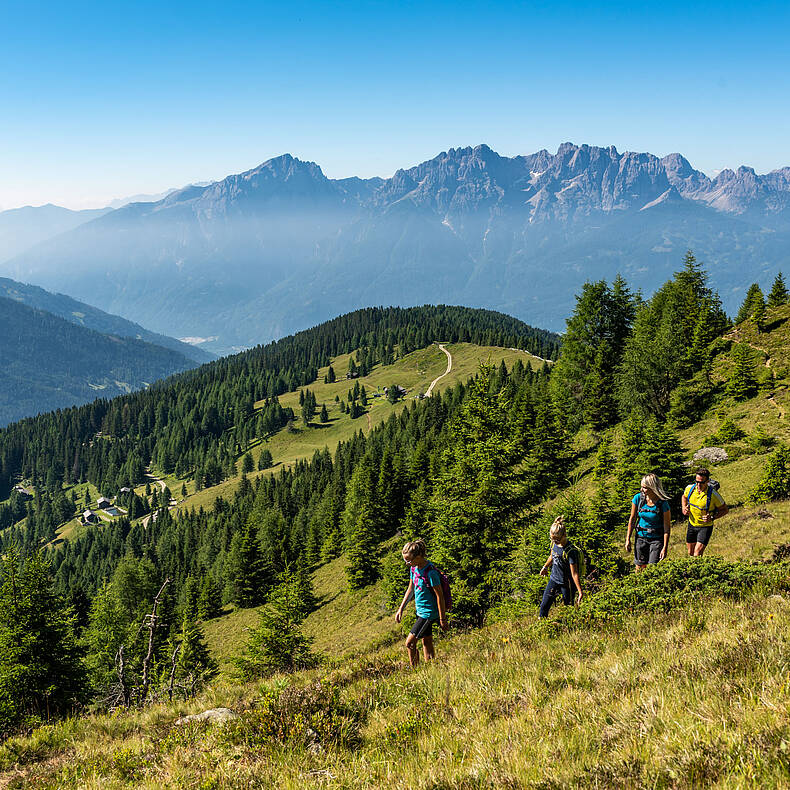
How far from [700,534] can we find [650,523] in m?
2.04

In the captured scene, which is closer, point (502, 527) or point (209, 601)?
point (502, 527)

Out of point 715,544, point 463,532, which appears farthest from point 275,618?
point 715,544

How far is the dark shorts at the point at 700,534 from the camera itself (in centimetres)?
1291

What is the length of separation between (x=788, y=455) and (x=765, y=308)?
109 ft

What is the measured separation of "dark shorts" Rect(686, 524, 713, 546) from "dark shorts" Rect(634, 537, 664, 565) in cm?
141

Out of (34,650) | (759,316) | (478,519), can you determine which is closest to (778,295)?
(759,316)

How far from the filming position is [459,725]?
19.8ft

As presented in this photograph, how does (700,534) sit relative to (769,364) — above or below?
above

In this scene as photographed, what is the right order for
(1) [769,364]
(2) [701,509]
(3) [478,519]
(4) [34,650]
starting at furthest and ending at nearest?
1. (1) [769,364]
2. (4) [34,650]
3. (3) [478,519]
4. (2) [701,509]

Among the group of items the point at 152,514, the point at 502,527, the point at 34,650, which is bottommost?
the point at 152,514

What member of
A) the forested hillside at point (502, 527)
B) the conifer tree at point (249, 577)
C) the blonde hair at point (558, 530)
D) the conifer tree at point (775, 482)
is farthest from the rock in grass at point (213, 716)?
the conifer tree at point (249, 577)

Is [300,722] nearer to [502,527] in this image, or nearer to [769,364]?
[502,527]

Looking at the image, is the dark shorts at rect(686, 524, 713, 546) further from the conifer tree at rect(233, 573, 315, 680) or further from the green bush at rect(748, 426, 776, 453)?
the conifer tree at rect(233, 573, 315, 680)

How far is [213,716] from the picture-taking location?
26.5 feet
